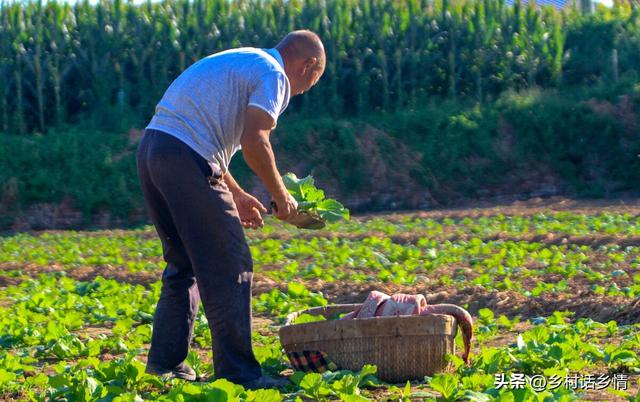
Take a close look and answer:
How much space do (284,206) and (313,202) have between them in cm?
71

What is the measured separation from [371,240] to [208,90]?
9352 millimetres

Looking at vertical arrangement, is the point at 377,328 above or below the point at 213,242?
below

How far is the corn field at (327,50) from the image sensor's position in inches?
942

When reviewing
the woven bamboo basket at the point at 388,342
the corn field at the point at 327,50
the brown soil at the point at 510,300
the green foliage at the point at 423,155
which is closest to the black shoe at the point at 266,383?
the woven bamboo basket at the point at 388,342

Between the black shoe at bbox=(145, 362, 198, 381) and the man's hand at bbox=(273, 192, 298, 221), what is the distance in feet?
3.04

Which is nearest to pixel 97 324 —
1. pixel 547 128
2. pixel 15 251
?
pixel 15 251

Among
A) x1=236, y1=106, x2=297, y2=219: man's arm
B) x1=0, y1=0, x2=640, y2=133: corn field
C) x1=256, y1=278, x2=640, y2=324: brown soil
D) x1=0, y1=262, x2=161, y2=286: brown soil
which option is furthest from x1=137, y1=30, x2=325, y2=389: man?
x1=0, y1=0, x2=640, y2=133: corn field

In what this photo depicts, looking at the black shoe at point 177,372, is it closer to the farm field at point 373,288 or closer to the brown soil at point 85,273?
the farm field at point 373,288

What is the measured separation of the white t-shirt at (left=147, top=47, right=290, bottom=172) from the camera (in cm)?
Result: 493

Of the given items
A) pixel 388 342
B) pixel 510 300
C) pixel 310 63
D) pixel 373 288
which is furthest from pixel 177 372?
pixel 373 288

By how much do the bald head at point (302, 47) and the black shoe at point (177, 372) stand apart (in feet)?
5.25

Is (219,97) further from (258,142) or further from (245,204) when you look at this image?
(245,204)

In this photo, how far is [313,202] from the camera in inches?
227

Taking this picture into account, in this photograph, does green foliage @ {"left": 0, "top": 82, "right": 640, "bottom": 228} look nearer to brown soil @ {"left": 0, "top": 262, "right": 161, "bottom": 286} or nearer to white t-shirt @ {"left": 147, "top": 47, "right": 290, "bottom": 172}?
brown soil @ {"left": 0, "top": 262, "right": 161, "bottom": 286}
